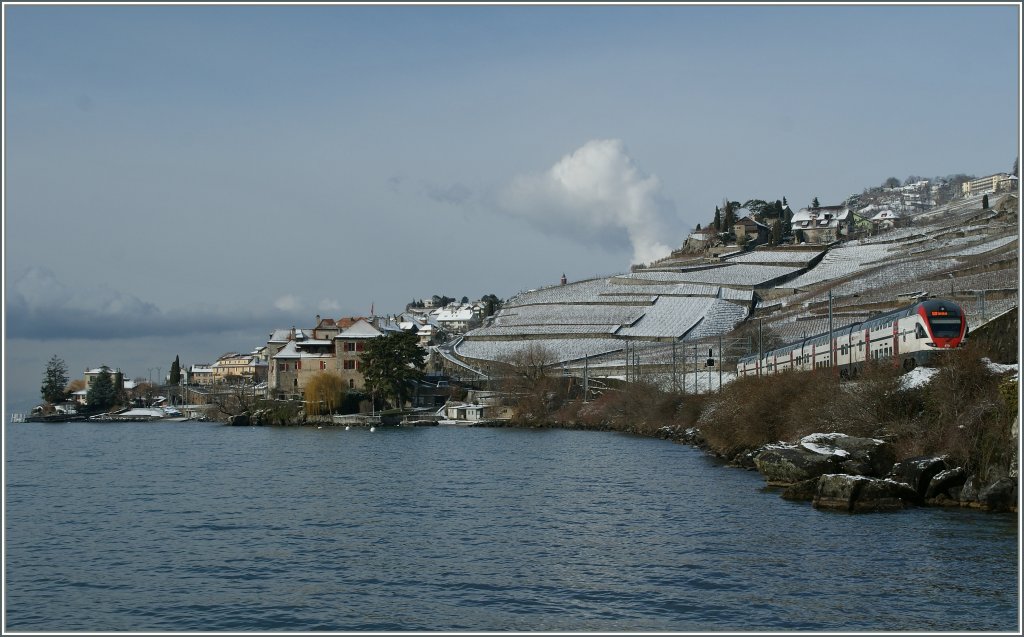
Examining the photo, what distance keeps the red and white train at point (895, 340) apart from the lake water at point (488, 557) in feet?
30.5

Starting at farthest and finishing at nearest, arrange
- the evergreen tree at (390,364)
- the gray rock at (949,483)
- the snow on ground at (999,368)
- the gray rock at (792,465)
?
the evergreen tree at (390,364) < the gray rock at (792,465) < the snow on ground at (999,368) < the gray rock at (949,483)

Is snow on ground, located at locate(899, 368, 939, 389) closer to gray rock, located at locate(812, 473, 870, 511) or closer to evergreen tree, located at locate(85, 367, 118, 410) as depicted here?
A: gray rock, located at locate(812, 473, 870, 511)

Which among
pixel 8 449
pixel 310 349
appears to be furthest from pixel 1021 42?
pixel 310 349

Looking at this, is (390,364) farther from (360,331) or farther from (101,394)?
(101,394)

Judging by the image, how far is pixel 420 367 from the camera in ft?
370

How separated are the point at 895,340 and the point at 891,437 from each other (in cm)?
1139

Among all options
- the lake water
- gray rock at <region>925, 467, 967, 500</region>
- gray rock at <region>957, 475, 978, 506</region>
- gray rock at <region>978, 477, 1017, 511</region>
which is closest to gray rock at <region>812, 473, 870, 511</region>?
the lake water

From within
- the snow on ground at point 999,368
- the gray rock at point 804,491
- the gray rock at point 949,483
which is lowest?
the gray rock at point 804,491

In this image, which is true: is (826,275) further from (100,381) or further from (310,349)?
(100,381)

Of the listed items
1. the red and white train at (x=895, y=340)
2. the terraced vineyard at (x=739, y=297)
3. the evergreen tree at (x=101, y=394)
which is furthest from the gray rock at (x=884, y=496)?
the evergreen tree at (x=101, y=394)

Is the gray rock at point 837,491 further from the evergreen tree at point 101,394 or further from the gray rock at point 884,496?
the evergreen tree at point 101,394

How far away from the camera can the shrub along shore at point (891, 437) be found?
3155 cm

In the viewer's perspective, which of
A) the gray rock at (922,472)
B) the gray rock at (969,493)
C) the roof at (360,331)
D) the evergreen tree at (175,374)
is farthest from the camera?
the evergreen tree at (175,374)

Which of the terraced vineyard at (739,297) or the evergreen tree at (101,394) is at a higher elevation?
the terraced vineyard at (739,297)
